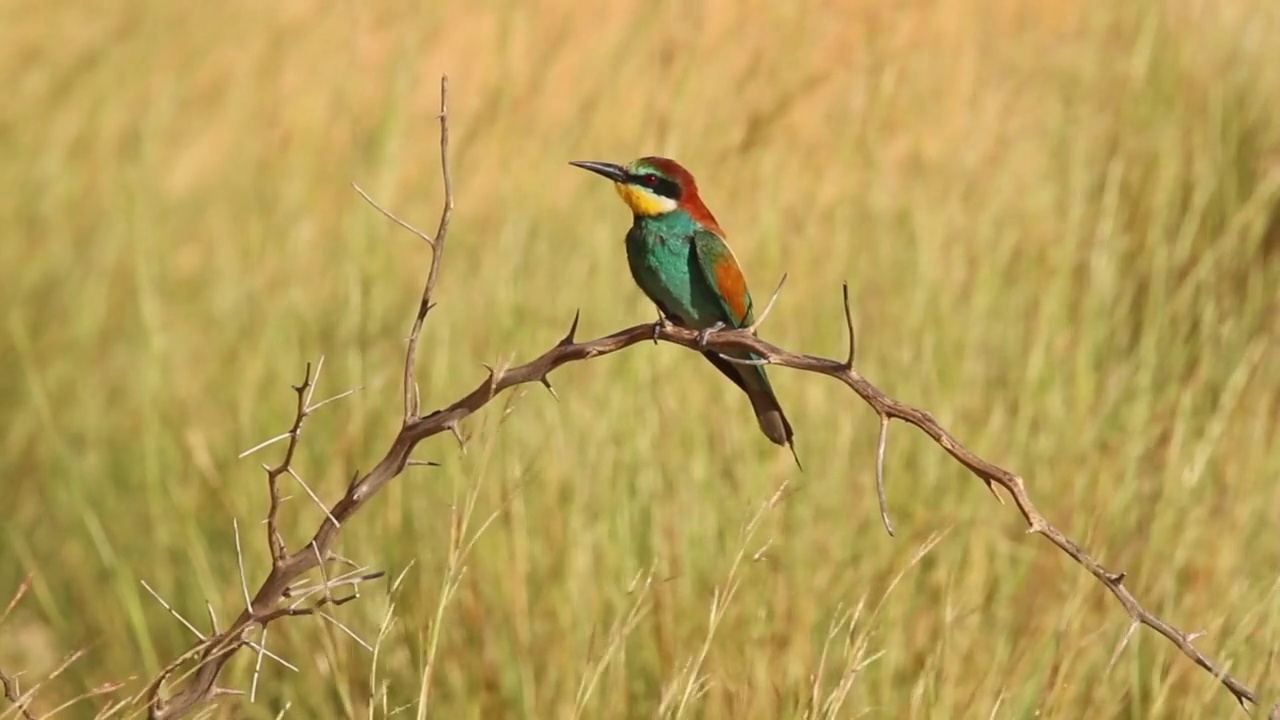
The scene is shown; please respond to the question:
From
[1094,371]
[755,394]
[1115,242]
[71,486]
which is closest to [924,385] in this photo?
[1094,371]

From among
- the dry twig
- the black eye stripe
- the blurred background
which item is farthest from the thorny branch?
the black eye stripe

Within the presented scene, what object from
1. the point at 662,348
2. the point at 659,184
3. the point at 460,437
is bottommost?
the point at 662,348

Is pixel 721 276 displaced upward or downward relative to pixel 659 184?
downward

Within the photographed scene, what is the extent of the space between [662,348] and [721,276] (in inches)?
17.3

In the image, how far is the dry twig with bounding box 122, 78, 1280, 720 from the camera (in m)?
1.14

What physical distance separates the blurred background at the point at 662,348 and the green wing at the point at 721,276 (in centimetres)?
27

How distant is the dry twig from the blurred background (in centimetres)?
24

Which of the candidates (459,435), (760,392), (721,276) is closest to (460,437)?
(459,435)

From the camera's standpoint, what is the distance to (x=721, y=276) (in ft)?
6.59

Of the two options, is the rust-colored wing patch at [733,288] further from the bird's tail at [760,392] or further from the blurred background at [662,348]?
the blurred background at [662,348]

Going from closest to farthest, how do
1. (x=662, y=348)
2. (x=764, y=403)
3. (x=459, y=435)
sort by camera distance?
1. (x=459, y=435)
2. (x=764, y=403)
3. (x=662, y=348)

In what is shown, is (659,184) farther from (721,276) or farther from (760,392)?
(760,392)

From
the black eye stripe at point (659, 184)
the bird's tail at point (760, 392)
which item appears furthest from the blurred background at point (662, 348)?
the black eye stripe at point (659, 184)

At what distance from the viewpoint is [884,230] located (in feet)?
9.52
